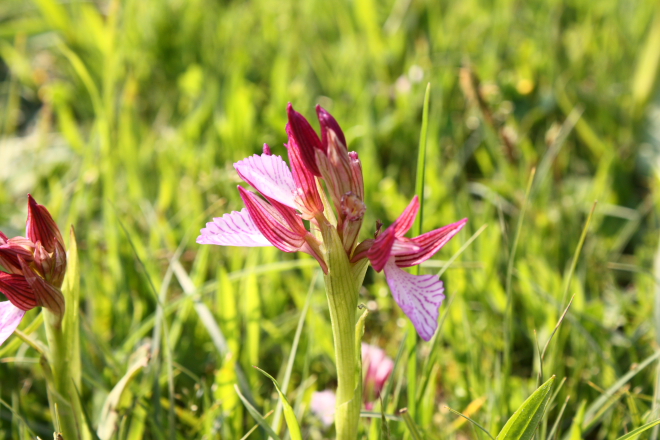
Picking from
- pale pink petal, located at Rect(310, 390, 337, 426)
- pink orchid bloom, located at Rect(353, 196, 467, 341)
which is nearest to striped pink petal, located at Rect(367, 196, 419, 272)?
pink orchid bloom, located at Rect(353, 196, 467, 341)

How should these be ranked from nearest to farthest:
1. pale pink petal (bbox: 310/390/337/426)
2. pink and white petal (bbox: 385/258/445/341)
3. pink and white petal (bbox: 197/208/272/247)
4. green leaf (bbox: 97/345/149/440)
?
pink and white petal (bbox: 385/258/445/341)
pink and white petal (bbox: 197/208/272/247)
green leaf (bbox: 97/345/149/440)
pale pink petal (bbox: 310/390/337/426)

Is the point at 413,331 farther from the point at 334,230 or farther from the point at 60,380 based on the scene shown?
the point at 60,380

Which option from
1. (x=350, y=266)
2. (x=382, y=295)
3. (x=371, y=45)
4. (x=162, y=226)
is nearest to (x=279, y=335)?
(x=382, y=295)

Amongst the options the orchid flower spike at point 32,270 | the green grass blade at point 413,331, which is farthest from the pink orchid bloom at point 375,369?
the orchid flower spike at point 32,270

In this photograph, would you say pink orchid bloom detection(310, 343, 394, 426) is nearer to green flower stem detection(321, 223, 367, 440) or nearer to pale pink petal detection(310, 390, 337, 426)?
pale pink petal detection(310, 390, 337, 426)

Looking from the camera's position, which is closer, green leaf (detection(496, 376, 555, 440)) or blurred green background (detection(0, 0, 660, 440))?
green leaf (detection(496, 376, 555, 440))

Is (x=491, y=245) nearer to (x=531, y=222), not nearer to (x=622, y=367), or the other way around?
(x=531, y=222)

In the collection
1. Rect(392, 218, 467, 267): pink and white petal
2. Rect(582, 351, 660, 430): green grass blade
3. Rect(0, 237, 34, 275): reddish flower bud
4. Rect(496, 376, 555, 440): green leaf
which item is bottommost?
Rect(582, 351, 660, 430): green grass blade
